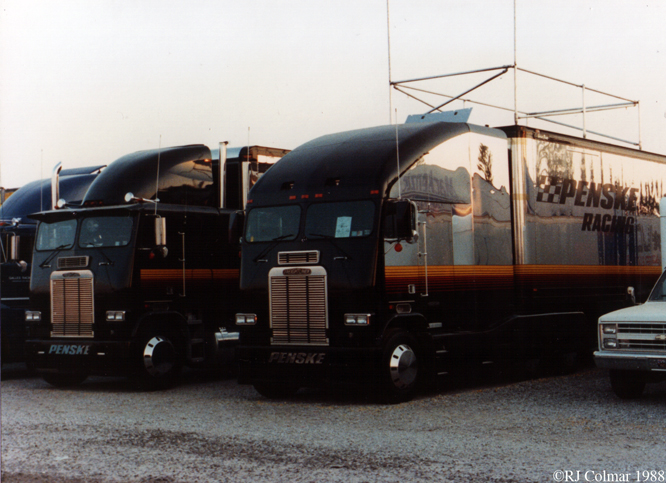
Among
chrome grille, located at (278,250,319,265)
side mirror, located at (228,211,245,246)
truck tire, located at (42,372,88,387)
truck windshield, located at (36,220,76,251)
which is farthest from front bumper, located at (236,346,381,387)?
truck windshield, located at (36,220,76,251)

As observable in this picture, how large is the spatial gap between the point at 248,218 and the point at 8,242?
495 centimetres

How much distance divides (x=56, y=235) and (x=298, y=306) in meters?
4.91

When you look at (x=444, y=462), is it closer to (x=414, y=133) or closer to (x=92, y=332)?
(x=414, y=133)

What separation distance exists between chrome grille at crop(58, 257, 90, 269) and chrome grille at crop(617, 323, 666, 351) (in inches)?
319

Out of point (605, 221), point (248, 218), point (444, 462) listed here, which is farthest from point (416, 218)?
point (605, 221)

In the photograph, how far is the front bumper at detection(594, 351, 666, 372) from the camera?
36.7ft

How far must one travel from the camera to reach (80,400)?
13.4 meters

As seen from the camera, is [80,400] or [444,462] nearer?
[444,462]

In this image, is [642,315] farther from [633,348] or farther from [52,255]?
[52,255]

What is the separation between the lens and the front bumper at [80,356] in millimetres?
14078

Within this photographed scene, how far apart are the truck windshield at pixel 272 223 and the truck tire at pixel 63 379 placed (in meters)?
4.20

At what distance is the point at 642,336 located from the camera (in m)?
11.4

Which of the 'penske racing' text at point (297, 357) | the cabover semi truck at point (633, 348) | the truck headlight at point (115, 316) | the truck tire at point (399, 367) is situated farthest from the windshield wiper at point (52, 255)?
the cabover semi truck at point (633, 348)

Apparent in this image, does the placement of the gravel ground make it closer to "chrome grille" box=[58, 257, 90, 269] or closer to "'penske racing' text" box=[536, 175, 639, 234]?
"chrome grille" box=[58, 257, 90, 269]
